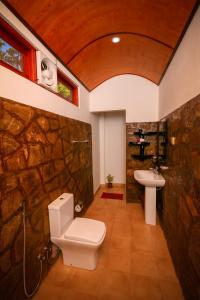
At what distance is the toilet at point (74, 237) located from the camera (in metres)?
1.62

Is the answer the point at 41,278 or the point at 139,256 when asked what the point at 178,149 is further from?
the point at 41,278

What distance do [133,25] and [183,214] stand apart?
2203mm

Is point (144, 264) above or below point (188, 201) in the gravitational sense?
below

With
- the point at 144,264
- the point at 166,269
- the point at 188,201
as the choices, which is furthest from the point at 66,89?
the point at 166,269

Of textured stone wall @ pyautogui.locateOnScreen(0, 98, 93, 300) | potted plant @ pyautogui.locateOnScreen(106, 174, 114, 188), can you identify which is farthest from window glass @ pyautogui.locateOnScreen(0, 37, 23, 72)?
potted plant @ pyautogui.locateOnScreen(106, 174, 114, 188)

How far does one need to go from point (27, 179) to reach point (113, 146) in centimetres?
314

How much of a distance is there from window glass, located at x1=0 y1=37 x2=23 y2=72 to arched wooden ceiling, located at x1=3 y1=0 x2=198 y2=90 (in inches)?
10.5

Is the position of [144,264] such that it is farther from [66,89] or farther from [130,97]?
[130,97]

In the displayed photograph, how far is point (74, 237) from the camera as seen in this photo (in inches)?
64.4

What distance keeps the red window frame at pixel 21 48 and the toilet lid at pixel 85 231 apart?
1.73 meters

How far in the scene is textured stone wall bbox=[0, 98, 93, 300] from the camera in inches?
45.2

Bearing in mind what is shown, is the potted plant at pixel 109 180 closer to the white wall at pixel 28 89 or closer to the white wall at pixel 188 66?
the white wall at pixel 28 89

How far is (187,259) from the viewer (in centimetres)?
134

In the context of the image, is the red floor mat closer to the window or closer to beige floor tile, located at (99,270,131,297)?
beige floor tile, located at (99,270,131,297)
